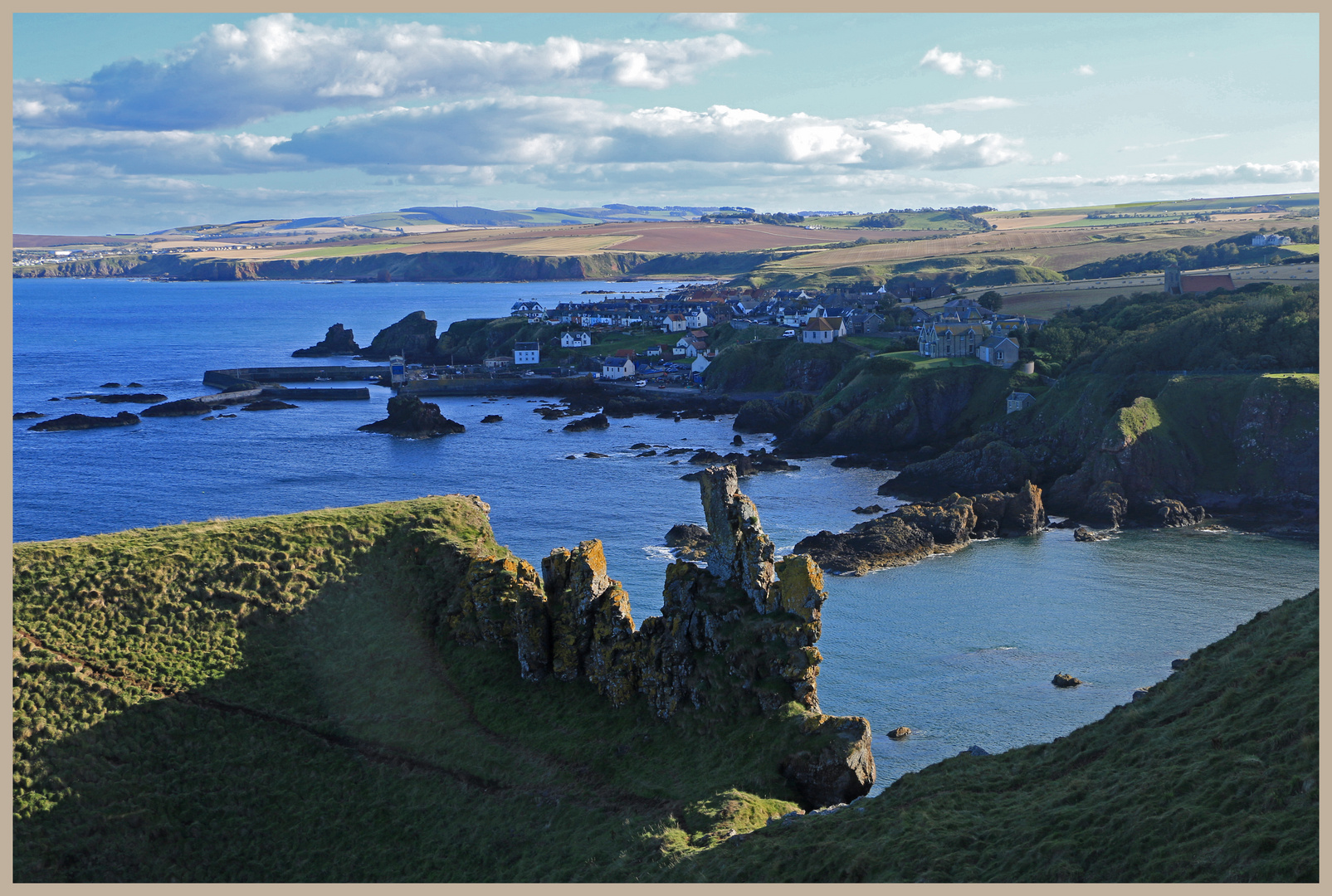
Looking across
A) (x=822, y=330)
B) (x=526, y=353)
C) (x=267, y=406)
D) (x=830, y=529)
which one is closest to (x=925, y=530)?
(x=830, y=529)

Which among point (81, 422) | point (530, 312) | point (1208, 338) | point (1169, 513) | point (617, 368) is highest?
point (530, 312)

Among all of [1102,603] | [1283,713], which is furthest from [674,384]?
[1283,713]

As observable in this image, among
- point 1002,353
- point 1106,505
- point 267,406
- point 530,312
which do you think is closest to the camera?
point 1106,505

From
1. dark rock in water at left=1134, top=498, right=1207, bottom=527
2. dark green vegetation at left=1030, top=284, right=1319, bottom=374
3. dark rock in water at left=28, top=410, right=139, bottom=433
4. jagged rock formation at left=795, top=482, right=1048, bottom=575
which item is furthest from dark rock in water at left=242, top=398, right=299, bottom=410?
dark rock in water at left=1134, top=498, right=1207, bottom=527

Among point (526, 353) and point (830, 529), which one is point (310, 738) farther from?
point (526, 353)

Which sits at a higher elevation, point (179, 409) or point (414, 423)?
point (179, 409)

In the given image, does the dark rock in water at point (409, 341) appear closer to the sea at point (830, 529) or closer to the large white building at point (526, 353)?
the large white building at point (526, 353)

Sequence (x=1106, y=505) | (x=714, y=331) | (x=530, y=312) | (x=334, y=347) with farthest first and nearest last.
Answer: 1. (x=530, y=312)
2. (x=334, y=347)
3. (x=714, y=331)
4. (x=1106, y=505)
